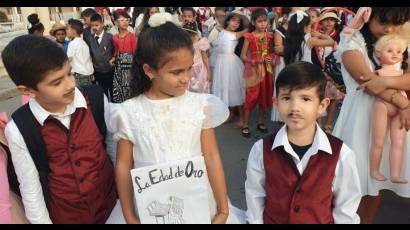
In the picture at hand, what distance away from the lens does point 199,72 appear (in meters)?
5.01

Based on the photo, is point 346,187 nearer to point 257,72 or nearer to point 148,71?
point 148,71

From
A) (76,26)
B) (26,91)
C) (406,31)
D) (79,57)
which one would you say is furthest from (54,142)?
(76,26)

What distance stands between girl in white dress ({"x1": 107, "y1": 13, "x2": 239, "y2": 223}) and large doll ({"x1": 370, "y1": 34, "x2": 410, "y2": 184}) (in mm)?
905

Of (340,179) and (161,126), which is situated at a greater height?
(161,126)

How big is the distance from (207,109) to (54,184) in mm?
750

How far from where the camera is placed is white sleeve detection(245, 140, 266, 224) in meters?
1.65

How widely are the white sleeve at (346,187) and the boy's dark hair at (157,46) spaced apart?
823 mm

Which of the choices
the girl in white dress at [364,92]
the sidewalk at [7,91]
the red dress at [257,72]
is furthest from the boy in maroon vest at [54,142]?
the sidewalk at [7,91]

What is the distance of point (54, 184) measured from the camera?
1.58 m

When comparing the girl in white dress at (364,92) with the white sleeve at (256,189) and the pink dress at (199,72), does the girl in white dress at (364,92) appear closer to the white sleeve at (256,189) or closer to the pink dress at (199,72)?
the white sleeve at (256,189)

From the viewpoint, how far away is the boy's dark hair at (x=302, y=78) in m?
1.56

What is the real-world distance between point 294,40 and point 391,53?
2779mm

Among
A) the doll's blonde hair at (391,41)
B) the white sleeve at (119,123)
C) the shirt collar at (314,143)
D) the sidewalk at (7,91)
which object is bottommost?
the sidewalk at (7,91)

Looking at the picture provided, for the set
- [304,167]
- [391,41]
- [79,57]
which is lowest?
[79,57]
